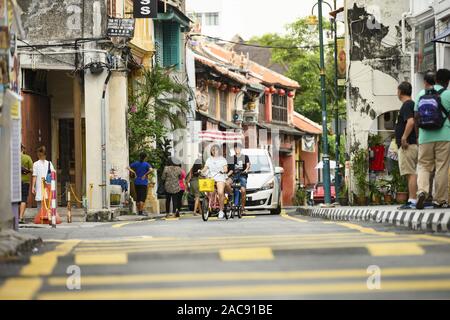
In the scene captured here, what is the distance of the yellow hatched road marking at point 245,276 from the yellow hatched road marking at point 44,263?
630mm

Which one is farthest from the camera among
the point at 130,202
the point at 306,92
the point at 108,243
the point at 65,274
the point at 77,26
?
the point at 306,92

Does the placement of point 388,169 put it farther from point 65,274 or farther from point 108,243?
point 65,274

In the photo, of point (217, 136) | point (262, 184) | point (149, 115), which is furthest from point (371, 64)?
point (217, 136)

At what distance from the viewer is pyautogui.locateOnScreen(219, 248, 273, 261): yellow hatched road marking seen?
1053cm

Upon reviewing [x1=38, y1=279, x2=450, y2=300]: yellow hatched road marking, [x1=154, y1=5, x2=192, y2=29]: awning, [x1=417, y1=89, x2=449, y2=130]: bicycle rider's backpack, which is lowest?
[x1=38, y1=279, x2=450, y2=300]: yellow hatched road marking

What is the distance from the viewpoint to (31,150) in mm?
31797

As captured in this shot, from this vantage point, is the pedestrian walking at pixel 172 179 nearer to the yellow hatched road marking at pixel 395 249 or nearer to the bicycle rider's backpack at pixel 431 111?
the bicycle rider's backpack at pixel 431 111

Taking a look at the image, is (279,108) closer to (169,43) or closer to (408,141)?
(169,43)

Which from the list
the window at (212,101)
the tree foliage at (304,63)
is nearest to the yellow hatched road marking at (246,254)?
the window at (212,101)

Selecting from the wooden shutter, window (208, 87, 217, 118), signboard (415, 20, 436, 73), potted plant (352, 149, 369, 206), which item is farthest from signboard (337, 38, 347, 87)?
window (208, 87, 217, 118)

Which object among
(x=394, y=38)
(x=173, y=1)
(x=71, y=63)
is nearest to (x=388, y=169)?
(x=394, y=38)

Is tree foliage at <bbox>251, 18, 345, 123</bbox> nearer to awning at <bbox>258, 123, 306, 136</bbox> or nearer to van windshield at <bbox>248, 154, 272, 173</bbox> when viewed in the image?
awning at <bbox>258, 123, 306, 136</bbox>

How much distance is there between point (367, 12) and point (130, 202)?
45.1ft

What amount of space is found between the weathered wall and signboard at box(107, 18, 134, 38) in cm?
1503
